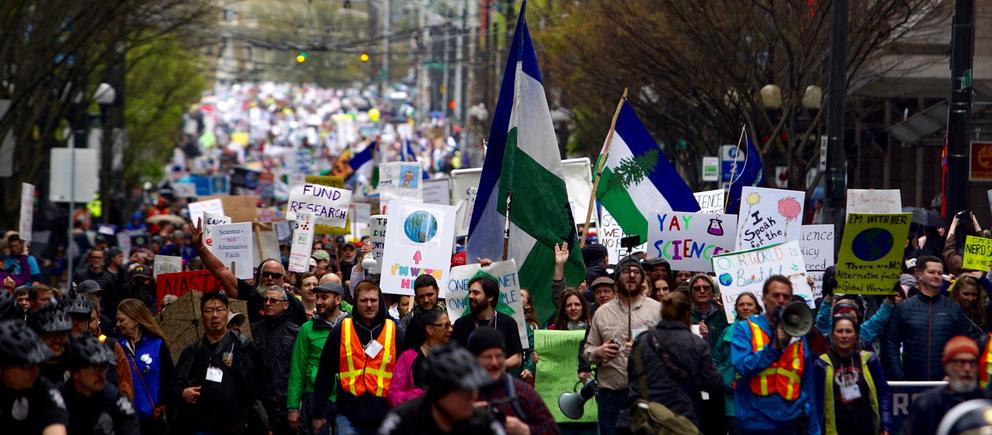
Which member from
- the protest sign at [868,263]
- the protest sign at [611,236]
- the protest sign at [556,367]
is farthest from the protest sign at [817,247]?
the protest sign at [556,367]

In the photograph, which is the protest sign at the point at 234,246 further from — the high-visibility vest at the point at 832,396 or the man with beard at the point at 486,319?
the high-visibility vest at the point at 832,396

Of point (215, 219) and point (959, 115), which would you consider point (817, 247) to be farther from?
point (215, 219)

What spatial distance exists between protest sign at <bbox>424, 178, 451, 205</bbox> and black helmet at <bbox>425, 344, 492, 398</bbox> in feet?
60.4

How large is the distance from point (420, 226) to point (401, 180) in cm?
905

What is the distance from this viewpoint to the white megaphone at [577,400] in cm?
1130

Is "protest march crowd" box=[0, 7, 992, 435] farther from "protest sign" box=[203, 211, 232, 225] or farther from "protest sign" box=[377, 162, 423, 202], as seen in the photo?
"protest sign" box=[377, 162, 423, 202]

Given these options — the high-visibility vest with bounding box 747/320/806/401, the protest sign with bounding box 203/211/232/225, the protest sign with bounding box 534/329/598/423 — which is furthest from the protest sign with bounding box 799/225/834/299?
the protest sign with bounding box 203/211/232/225

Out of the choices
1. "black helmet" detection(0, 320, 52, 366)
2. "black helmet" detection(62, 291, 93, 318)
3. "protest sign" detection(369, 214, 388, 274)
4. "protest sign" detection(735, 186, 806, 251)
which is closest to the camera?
"black helmet" detection(0, 320, 52, 366)

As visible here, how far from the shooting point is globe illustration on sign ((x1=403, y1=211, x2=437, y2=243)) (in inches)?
551

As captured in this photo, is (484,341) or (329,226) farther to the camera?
(329,226)

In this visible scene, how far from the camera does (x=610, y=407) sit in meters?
11.1

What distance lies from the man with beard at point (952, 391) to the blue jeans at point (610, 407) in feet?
9.85

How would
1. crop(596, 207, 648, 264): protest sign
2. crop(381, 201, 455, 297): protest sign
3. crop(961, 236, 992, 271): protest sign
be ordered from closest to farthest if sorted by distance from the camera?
1. crop(381, 201, 455, 297): protest sign
2. crop(961, 236, 992, 271): protest sign
3. crop(596, 207, 648, 264): protest sign

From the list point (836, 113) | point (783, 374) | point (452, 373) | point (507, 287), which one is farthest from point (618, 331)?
point (836, 113)
